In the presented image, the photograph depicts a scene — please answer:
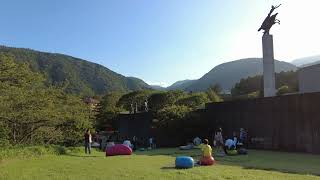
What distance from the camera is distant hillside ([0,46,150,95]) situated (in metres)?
137

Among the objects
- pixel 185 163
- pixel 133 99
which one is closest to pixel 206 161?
pixel 185 163

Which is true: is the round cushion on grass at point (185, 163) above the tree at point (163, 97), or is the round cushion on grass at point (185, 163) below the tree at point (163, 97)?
below

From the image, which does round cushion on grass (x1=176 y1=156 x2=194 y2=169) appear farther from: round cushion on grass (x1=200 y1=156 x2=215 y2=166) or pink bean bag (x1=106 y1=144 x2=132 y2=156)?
pink bean bag (x1=106 y1=144 x2=132 y2=156)

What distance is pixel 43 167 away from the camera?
69.1ft

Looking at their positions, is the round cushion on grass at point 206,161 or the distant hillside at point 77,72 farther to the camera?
the distant hillside at point 77,72

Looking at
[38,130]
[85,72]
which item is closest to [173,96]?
[38,130]

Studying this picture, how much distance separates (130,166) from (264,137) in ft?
50.7

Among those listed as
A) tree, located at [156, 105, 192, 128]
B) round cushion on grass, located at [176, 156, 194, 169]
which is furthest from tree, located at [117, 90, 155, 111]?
round cushion on grass, located at [176, 156, 194, 169]

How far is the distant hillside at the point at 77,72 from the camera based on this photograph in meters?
137

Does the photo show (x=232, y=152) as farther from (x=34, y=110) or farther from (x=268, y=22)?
(x=268, y=22)

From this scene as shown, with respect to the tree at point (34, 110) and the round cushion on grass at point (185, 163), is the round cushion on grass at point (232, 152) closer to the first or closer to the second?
the round cushion on grass at point (185, 163)

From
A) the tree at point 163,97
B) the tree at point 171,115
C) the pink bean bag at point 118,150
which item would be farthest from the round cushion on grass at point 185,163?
the tree at point 163,97

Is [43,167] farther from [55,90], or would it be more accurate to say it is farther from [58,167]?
[55,90]

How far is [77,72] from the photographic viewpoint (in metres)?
157
